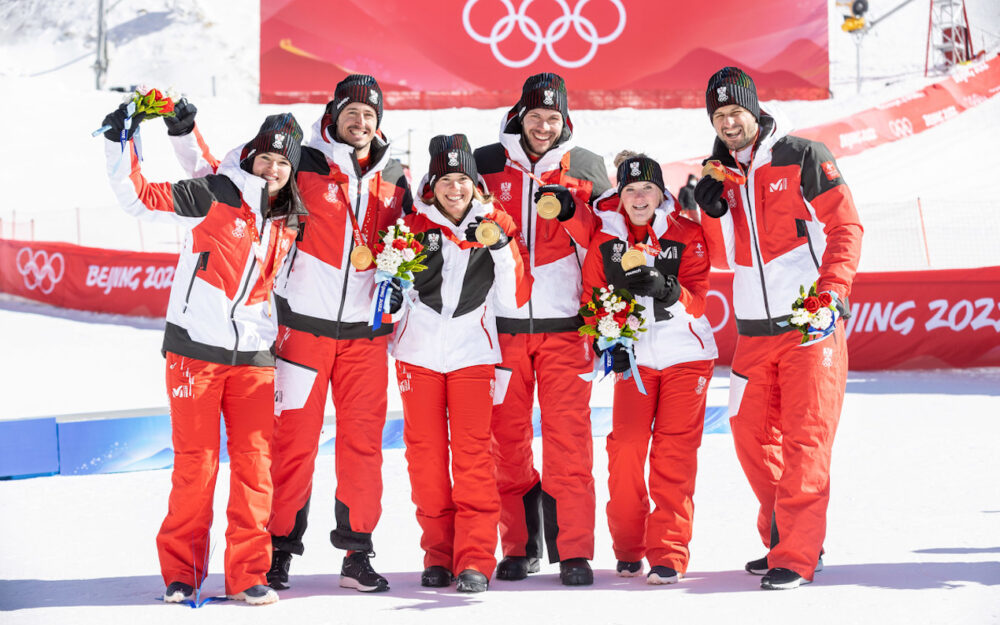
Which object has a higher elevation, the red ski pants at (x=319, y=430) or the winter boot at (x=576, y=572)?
the red ski pants at (x=319, y=430)

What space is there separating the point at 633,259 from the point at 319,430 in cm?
160

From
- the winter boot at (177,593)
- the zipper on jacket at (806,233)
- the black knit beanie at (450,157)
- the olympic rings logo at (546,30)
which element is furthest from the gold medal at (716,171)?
the olympic rings logo at (546,30)

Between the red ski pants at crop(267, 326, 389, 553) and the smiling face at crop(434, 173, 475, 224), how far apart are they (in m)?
0.71

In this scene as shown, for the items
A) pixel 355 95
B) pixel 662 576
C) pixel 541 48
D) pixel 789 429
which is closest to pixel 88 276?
pixel 541 48

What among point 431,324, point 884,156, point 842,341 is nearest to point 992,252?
point 884,156

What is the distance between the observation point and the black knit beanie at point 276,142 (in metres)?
4.33

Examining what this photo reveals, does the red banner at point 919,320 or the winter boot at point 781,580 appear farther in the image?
the red banner at point 919,320

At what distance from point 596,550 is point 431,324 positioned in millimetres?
1489

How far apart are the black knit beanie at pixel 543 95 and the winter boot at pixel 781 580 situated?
2.24 meters

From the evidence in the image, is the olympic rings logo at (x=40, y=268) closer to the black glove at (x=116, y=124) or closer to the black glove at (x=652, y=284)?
the black glove at (x=116, y=124)

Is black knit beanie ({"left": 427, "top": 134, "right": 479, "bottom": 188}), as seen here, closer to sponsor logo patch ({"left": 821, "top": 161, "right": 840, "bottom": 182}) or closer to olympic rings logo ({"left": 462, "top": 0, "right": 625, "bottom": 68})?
sponsor logo patch ({"left": 821, "top": 161, "right": 840, "bottom": 182})

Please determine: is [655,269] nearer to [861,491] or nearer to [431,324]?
[431,324]

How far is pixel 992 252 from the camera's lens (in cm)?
1480

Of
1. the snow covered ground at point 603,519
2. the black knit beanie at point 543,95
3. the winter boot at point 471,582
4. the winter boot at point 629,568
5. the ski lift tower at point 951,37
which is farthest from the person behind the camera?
the ski lift tower at point 951,37
